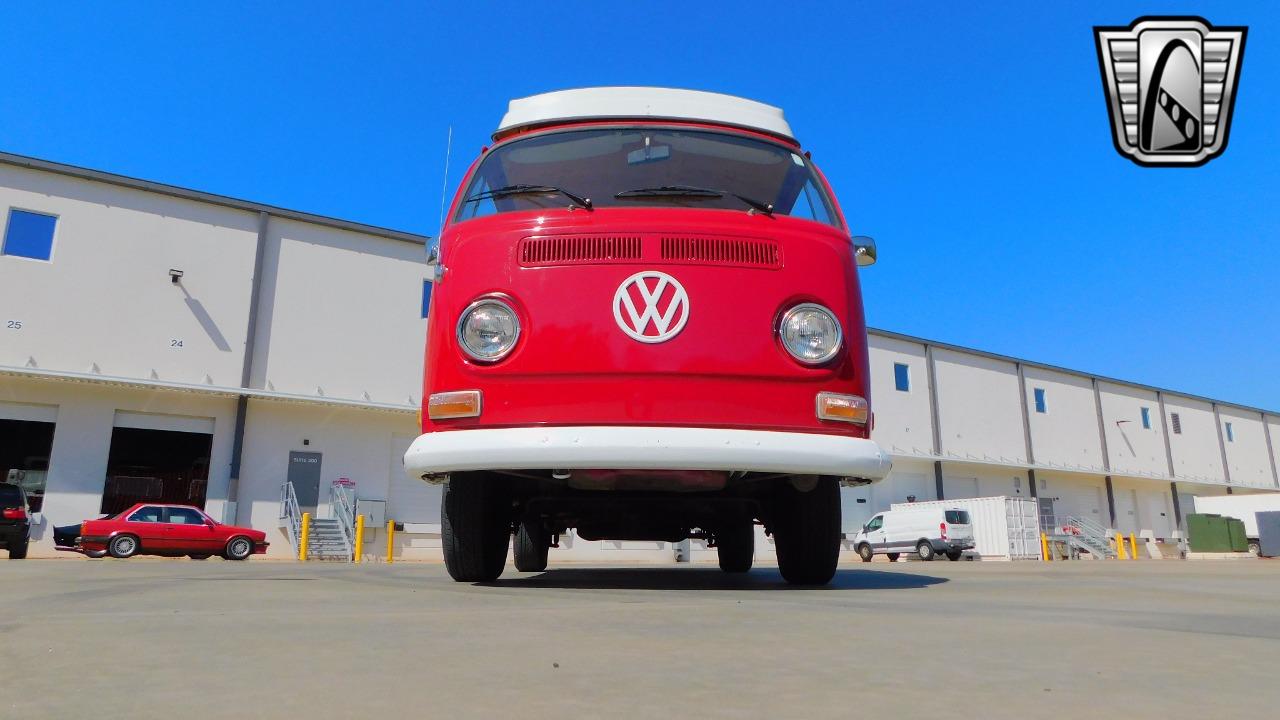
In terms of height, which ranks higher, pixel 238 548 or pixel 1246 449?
pixel 1246 449

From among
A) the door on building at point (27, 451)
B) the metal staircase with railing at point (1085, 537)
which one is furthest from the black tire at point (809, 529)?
the metal staircase with railing at point (1085, 537)

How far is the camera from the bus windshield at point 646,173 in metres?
4.27

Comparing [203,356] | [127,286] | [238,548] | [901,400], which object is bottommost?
[238,548]

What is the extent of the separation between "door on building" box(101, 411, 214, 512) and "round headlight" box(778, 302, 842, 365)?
2107 cm

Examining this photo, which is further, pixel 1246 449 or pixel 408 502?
pixel 1246 449

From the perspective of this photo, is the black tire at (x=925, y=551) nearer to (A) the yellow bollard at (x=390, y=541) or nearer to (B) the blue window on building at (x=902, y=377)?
(B) the blue window on building at (x=902, y=377)

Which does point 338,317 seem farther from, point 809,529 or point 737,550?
point 809,529

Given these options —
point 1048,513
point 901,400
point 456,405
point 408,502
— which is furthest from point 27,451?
point 1048,513

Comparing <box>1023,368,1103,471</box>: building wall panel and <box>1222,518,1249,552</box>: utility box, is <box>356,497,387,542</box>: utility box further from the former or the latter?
<box>1222,518,1249,552</box>: utility box

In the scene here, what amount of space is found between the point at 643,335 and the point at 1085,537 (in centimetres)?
3601

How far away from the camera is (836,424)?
372cm

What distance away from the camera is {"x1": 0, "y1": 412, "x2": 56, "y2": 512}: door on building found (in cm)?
1941

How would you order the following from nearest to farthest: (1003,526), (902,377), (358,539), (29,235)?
(358,539) < (29,235) < (1003,526) < (902,377)

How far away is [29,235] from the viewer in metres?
19.6
